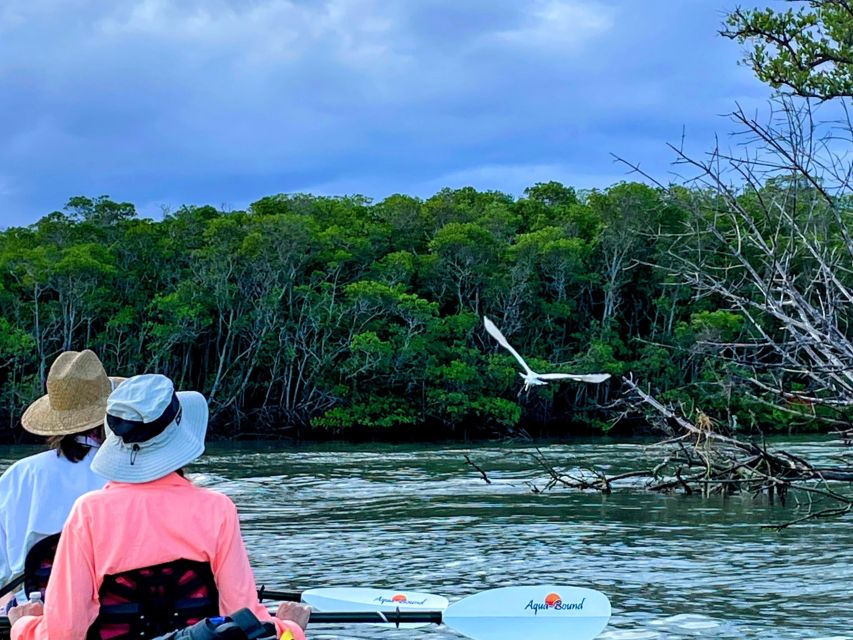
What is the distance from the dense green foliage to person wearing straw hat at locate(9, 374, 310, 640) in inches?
1407

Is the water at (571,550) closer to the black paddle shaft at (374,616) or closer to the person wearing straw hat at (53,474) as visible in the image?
the black paddle shaft at (374,616)

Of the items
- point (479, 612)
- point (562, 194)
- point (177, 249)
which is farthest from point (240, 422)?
point (479, 612)

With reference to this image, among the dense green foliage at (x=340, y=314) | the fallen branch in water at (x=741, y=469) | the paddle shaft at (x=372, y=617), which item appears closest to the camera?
the paddle shaft at (x=372, y=617)

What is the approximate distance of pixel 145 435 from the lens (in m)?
2.75

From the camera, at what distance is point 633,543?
35.2ft

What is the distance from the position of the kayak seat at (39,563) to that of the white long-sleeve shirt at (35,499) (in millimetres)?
17

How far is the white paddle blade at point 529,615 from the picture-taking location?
16.6 feet

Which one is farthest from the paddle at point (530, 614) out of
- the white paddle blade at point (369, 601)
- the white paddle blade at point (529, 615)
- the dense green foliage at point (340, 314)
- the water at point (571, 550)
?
the dense green foliage at point (340, 314)

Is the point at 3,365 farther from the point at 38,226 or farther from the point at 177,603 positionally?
the point at 177,603

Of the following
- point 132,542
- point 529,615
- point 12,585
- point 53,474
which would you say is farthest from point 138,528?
point 529,615

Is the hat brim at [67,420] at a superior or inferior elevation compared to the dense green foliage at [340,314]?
inferior

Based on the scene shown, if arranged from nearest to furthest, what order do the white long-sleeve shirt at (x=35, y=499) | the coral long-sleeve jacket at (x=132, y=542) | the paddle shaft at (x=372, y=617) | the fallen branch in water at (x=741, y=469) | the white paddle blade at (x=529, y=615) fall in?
the coral long-sleeve jacket at (x=132, y=542), the white long-sleeve shirt at (x=35, y=499), the paddle shaft at (x=372, y=617), the white paddle blade at (x=529, y=615), the fallen branch in water at (x=741, y=469)

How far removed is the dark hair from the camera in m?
3.60

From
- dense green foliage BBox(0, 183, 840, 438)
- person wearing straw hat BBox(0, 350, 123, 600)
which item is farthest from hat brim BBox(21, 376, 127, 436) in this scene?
dense green foliage BBox(0, 183, 840, 438)
